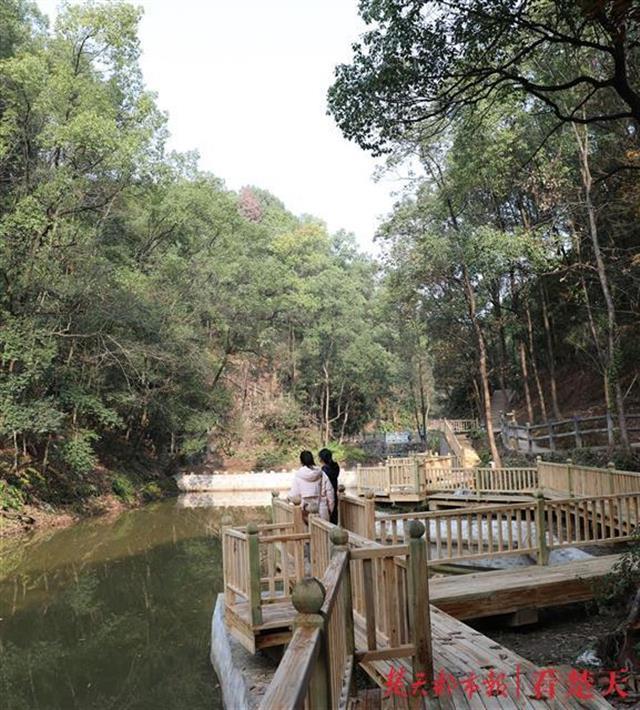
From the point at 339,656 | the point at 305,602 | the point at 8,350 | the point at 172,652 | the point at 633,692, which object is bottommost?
the point at 172,652

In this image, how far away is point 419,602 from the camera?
3.95 metres

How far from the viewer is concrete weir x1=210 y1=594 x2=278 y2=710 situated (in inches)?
198

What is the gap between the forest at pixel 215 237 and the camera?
440 inches

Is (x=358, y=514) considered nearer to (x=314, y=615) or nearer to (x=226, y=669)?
(x=226, y=669)

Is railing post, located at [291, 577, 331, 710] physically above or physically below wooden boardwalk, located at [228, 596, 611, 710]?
above

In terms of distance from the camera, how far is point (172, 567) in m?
12.7

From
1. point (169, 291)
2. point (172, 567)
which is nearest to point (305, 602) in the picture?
point (172, 567)

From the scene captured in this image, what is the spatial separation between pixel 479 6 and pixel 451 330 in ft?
68.0

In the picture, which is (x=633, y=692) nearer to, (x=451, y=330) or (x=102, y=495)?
(x=102, y=495)

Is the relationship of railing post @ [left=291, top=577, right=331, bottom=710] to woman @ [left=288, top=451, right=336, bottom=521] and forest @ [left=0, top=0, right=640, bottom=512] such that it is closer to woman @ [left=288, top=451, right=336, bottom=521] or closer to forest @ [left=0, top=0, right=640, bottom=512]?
woman @ [left=288, top=451, right=336, bottom=521]

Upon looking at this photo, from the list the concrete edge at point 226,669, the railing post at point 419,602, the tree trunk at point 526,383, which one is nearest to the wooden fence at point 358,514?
the concrete edge at point 226,669

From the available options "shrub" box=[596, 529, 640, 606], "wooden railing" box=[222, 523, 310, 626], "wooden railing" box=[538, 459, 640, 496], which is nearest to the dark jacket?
"wooden railing" box=[222, 523, 310, 626]

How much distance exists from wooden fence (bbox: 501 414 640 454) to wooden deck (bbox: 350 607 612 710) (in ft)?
43.7

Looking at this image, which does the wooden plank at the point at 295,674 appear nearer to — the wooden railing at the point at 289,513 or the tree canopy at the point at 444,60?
the wooden railing at the point at 289,513
